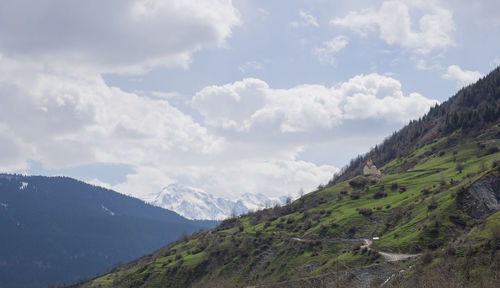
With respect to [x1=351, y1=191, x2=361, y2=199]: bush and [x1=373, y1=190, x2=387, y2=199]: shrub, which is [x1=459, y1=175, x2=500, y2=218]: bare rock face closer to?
[x1=373, y1=190, x2=387, y2=199]: shrub

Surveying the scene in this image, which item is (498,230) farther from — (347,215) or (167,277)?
(167,277)

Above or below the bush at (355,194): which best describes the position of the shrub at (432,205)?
below

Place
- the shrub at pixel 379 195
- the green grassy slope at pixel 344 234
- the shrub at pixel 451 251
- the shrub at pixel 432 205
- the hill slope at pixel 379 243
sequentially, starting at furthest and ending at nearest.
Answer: the shrub at pixel 379 195, the shrub at pixel 432 205, the green grassy slope at pixel 344 234, the shrub at pixel 451 251, the hill slope at pixel 379 243

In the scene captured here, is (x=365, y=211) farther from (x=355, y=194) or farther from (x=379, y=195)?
A: (x=355, y=194)

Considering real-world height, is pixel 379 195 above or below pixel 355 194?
below

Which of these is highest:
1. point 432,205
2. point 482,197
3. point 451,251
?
point 432,205

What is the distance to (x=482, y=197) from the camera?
117250 millimetres

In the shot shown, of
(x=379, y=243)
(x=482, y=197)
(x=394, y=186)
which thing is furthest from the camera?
(x=394, y=186)

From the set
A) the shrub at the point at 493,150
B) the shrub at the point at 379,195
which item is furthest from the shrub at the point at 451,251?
the shrub at the point at 493,150

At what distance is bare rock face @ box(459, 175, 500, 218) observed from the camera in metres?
114

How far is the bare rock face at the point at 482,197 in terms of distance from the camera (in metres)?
114

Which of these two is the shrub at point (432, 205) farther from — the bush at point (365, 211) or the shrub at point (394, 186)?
the shrub at point (394, 186)

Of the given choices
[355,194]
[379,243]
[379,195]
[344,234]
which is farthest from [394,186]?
[379,243]

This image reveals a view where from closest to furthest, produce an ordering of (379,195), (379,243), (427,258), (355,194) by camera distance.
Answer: (427,258)
(379,243)
(379,195)
(355,194)
